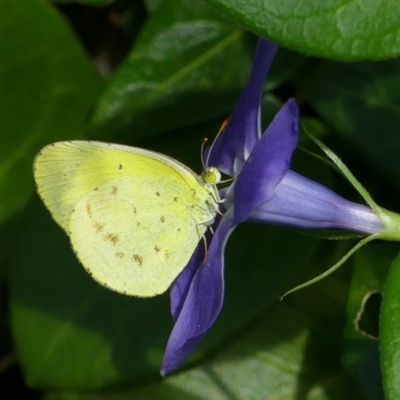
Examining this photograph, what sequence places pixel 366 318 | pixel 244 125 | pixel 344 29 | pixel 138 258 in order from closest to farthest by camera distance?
pixel 344 29 < pixel 244 125 < pixel 138 258 < pixel 366 318

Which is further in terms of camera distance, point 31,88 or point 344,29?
point 31,88

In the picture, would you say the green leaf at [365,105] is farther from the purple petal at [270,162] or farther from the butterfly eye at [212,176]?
the purple petal at [270,162]

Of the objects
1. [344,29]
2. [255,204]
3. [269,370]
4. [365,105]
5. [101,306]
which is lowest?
[269,370]

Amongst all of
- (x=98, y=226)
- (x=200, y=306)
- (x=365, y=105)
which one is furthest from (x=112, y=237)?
(x=365, y=105)

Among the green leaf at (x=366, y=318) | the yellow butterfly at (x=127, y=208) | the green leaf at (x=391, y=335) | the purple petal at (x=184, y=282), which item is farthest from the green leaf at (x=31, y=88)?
the green leaf at (x=391, y=335)

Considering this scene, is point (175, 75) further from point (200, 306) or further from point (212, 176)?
point (200, 306)

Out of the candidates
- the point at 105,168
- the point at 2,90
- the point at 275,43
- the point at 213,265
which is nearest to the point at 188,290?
the point at 213,265

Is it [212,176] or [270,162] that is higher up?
[270,162]
